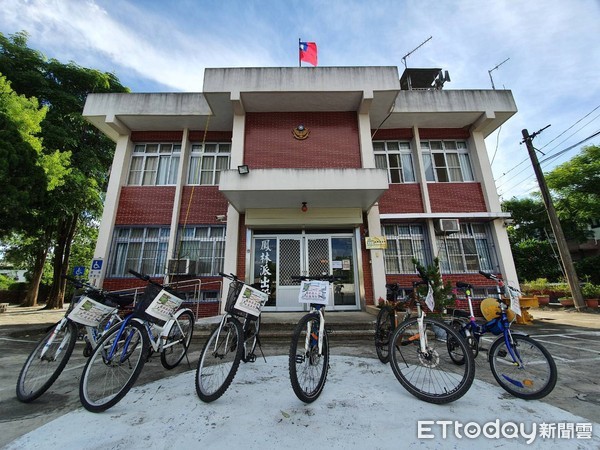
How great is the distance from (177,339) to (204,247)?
5096mm

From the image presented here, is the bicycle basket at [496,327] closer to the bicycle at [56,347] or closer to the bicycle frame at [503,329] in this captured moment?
the bicycle frame at [503,329]

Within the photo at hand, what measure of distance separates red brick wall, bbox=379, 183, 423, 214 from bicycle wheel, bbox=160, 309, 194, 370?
6705 millimetres

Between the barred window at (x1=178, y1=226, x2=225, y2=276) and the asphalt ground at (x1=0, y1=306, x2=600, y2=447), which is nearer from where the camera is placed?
the asphalt ground at (x1=0, y1=306, x2=600, y2=447)

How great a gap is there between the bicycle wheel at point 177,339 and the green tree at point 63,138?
8688 millimetres

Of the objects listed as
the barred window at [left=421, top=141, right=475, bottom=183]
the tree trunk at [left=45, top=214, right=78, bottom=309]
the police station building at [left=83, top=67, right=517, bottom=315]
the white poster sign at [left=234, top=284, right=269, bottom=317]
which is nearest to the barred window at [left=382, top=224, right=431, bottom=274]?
the police station building at [left=83, top=67, right=517, bottom=315]

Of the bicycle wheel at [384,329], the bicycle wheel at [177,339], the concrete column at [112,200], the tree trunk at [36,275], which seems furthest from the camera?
the tree trunk at [36,275]

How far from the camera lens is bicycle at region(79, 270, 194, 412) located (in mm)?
2270

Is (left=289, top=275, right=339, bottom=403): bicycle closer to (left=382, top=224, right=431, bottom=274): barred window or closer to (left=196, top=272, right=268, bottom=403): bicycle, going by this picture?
(left=196, top=272, right=268, bottom=403): bicycle

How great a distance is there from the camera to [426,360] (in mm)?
2607

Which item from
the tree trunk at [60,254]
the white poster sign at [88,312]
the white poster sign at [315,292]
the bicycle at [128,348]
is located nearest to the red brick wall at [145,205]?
the white poster sign at [88,312]

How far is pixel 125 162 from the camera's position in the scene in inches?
344

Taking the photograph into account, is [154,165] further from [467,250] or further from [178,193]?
[467,250]

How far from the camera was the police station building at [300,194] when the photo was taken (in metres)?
7.60

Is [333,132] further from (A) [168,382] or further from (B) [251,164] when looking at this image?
(A) [168,382]
